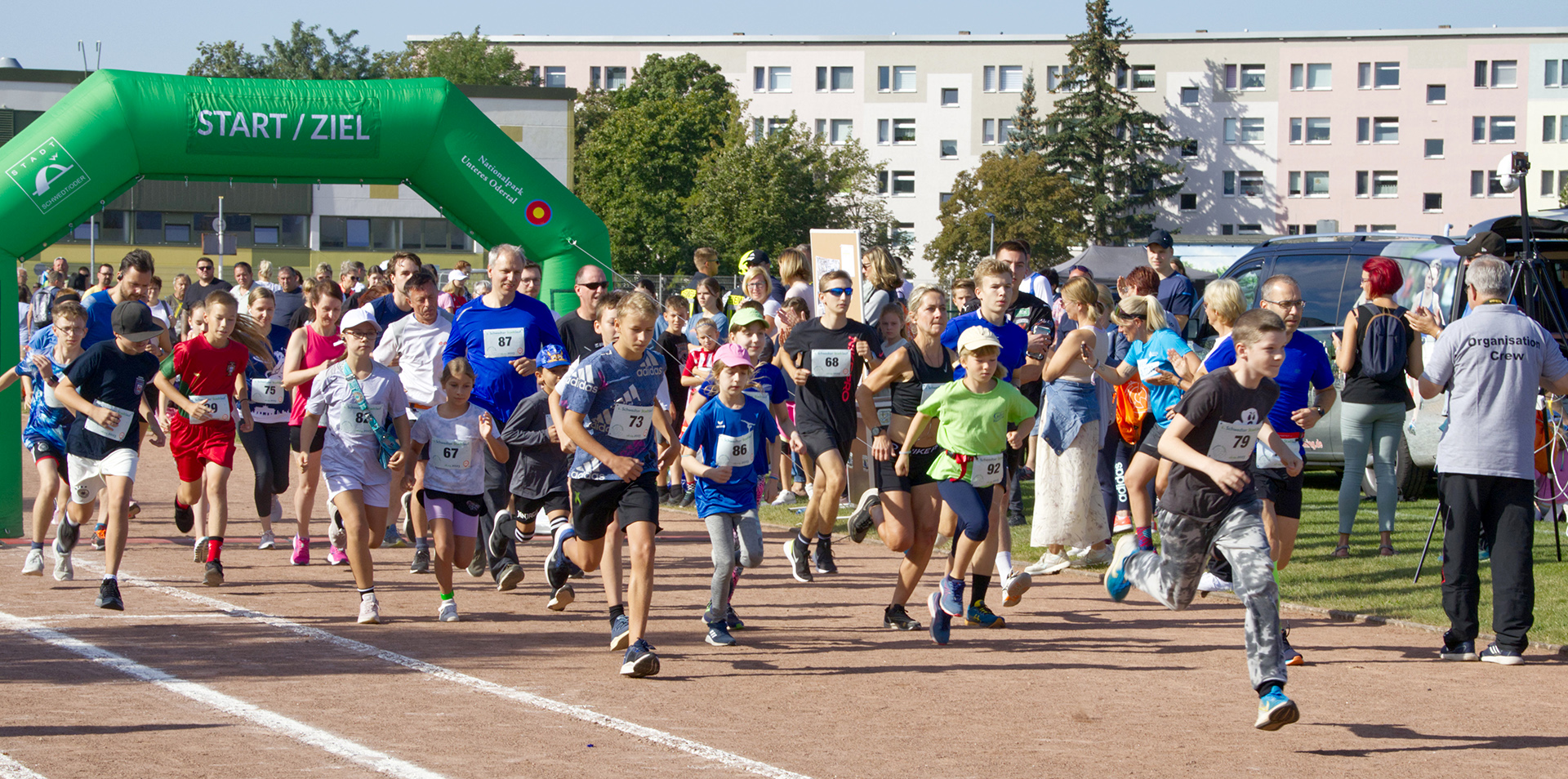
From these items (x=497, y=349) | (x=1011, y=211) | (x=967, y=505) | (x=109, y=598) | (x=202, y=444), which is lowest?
(x=109, y=598)

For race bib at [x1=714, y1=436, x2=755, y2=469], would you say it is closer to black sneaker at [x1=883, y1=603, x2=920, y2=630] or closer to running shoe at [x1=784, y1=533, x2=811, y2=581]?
black sneaker at [x1=883, y1=603, x2=920, y2=630]

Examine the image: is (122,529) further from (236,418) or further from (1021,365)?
(1021,365)

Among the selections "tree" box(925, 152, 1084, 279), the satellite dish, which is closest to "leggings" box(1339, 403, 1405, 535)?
the satellite dish

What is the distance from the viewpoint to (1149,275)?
10062mm

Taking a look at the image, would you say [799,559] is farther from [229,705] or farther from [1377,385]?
[229,705]

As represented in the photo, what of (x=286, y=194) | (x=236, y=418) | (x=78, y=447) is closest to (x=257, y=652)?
(x=78, y=447)

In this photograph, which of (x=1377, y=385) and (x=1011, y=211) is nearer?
(x=1377, y=385)

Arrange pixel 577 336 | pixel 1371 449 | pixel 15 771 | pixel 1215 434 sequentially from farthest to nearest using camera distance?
1. pixel 1371 449
2. pixel 577 336
3. pixel 1215 434
4. pixel 15 771

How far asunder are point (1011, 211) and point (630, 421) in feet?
207

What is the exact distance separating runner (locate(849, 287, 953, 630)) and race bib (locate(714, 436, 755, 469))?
3.03ft

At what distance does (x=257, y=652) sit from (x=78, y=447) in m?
2.74

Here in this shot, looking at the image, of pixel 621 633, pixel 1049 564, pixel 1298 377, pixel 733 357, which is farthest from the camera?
pixel 1049 564

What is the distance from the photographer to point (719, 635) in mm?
7688

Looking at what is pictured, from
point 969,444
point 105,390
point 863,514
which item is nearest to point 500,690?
point 969,444
